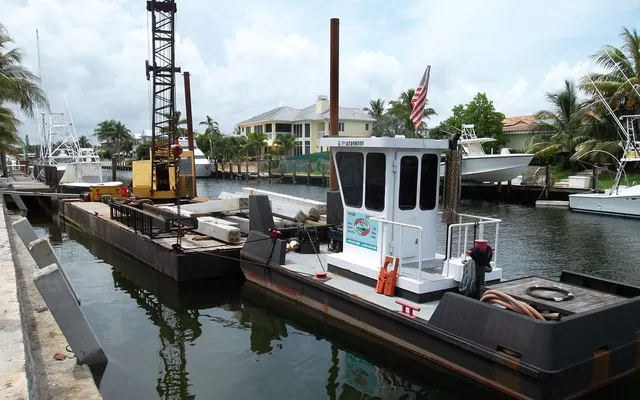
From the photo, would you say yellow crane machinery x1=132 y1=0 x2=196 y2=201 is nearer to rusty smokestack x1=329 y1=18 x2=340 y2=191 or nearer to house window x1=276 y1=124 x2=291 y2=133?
rusty smokestack x1=329 y1=18 x2=340 y2=191

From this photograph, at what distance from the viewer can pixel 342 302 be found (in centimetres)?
805

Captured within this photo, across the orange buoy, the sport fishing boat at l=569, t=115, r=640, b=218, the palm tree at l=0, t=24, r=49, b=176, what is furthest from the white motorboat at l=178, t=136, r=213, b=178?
the orange buoy

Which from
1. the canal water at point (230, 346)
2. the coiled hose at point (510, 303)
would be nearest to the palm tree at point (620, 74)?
the canal water at point (230, 346)

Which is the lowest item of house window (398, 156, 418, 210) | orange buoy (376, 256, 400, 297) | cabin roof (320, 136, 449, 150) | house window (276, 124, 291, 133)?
orange buoy (376, 256, 400, 297)

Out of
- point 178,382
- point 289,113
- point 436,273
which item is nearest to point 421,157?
point 436,273

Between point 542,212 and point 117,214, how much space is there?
20.6m

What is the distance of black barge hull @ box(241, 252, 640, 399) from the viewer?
542 cm

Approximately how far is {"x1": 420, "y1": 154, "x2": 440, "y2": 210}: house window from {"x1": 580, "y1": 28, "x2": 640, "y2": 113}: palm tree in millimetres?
25492

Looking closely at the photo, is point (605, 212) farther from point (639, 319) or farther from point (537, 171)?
point (639, 319)

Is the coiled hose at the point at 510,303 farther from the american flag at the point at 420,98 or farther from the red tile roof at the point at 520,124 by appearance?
the red tile roof at the point at 520,124

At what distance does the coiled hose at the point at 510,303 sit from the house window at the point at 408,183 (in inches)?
77.7

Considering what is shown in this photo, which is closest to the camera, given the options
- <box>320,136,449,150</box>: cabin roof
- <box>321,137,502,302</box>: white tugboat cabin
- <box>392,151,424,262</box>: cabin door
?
<box>320,136,449,150</box>: cabin roof

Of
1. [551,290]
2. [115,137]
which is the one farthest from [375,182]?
[115,137]

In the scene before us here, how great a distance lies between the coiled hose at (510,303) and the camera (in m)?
5.70
